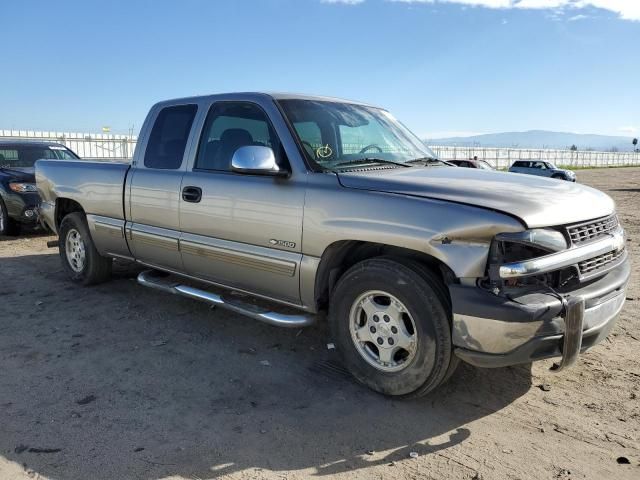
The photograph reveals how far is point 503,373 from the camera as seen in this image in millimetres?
3732

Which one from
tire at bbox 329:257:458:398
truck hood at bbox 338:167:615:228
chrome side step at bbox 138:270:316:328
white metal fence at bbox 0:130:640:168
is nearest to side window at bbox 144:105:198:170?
white metal fence at bbox 0:130:640:168

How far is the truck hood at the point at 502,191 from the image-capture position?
9.53 ft

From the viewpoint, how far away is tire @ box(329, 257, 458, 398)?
305 cm

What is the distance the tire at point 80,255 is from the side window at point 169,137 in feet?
4.78

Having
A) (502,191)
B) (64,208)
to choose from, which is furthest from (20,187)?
(502,191)

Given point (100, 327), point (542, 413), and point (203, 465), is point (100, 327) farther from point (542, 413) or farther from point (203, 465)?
point (542, 413)

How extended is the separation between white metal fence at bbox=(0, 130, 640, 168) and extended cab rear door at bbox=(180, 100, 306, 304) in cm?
145

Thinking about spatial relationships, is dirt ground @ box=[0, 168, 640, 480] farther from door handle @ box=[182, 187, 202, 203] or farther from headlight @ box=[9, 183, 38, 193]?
headlight @ box=[9, 183, 38, 193]

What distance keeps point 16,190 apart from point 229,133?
6444mm

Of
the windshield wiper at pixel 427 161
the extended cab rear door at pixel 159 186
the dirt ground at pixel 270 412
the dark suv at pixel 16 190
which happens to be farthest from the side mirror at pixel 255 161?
the dark suv at pixel 16 190

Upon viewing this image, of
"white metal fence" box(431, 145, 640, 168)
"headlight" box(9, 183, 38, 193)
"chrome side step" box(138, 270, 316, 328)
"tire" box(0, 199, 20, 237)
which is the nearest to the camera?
"chrome side step" box(138, 270, 316, 328)

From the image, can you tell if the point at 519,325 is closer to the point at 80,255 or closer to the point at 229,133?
the point at 229,133

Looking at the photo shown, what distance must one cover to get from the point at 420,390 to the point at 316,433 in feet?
2.26

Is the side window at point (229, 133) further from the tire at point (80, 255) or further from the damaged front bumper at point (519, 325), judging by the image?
the tire at point (80, 255)
